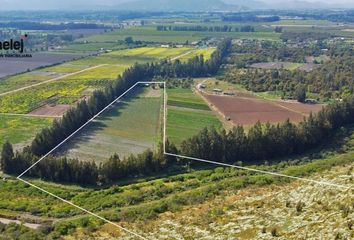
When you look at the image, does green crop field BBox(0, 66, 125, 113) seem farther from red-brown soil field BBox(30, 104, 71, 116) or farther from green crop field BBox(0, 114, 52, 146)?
green crop field BBox(0, 114, 52, 146)

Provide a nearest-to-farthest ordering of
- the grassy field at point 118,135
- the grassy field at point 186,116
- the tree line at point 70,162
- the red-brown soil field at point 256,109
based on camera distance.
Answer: the tree line at point 70,162 < the grassy field at point 118,135 < the grassy field at point 186,116 < the red-brown soil field at point 256,109

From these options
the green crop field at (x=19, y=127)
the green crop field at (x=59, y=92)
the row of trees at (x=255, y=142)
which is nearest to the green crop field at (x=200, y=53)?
the green crop field at (x=59, y=92)

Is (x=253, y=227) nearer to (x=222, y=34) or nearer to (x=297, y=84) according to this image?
(x=297, y=84)

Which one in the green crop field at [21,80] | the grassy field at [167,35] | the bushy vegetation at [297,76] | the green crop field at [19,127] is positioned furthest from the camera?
the grassy field at [167,35]

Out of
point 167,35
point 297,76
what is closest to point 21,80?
point 297,76

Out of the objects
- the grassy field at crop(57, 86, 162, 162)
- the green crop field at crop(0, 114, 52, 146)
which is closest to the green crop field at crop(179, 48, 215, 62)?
the grassy field at crop(57, 86, 162, 162)

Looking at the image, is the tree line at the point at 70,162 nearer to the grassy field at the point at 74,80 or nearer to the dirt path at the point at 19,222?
the dirt path at the point at 19,222

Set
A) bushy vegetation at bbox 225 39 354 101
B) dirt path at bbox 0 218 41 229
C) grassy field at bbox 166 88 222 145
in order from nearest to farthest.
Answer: dirt path at bbox 0 218 41 229
grassy field at bbox 166 88 222 145
bushy vegetation at bbox 225 39 354 101

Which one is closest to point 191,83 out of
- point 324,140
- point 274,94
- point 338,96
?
point 274,94
